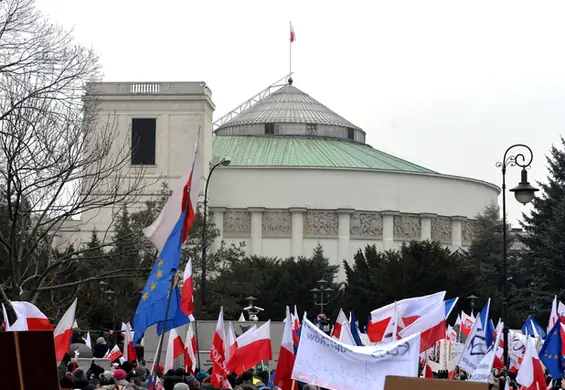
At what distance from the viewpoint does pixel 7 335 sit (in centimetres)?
682

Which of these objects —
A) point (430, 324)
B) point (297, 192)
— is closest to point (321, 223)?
point (297, 192)

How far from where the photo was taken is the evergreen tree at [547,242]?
60.5m

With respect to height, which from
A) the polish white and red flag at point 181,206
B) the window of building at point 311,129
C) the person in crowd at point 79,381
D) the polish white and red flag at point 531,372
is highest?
the window of building at point 311,129

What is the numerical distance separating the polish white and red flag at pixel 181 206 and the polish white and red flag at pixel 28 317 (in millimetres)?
4190

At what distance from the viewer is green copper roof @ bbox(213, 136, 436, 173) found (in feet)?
318

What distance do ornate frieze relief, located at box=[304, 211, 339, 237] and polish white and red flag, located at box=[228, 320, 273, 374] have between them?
72.2 metres

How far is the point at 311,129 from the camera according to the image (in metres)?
111

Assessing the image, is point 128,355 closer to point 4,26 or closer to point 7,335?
point 4,26

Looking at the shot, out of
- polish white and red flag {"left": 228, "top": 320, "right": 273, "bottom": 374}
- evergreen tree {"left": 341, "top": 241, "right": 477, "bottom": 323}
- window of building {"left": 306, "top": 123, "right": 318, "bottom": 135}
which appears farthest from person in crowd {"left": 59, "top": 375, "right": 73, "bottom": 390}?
window of building {"left": 306, "top": 123, "right": 318, "bottom": 135}

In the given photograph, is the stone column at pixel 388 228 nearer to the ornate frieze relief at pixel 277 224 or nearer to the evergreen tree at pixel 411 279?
the ornate frieze relief at pixel 277 224

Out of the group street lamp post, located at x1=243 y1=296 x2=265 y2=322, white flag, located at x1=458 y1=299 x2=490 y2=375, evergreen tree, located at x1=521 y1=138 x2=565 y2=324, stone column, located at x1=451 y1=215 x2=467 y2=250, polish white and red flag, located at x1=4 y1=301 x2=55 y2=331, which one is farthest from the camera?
stone column, located at x1=451 y1=215 x2=467 y2=250

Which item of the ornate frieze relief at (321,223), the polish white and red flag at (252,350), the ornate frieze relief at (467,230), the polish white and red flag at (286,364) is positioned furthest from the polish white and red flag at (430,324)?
the ornate frieze relief at (467,230)

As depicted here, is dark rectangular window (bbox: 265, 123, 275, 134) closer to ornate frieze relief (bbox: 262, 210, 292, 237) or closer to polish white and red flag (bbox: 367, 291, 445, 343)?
ornate frieze relief (bbox: 262, 210, 292, 237)

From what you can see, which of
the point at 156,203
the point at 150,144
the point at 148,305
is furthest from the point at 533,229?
the point at 148,305
